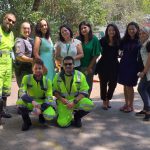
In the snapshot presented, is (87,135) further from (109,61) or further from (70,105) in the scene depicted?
(109,61)

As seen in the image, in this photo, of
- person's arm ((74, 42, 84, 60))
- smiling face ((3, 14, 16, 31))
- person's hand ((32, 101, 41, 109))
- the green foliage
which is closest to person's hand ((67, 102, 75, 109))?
person's hand ((32, 101, 41, 109))

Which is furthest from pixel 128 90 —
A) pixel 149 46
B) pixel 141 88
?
pixel 149 46

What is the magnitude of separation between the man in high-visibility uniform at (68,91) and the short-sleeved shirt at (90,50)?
2.39 feet

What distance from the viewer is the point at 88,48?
675 cm

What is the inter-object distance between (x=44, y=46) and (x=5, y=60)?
720 millimetres

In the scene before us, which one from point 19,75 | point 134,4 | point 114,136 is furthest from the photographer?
point 134,4

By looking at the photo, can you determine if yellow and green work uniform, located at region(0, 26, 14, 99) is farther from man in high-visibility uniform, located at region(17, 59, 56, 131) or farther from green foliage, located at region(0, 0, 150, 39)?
green foliage, located at region(0, 0, 150, 39)

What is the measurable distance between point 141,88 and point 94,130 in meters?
1.23

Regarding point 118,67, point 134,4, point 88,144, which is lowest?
point 88,144

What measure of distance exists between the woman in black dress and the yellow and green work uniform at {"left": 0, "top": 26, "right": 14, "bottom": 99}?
1737mm

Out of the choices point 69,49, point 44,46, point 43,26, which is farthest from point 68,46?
point 43,26

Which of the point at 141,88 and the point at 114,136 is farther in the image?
the point at 141,88

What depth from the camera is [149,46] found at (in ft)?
20.6

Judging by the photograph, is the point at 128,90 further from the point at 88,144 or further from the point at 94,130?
the point at 88,144
